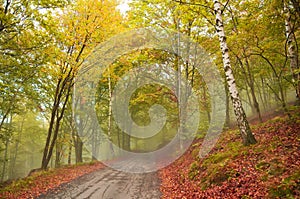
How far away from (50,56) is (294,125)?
36.0 feet

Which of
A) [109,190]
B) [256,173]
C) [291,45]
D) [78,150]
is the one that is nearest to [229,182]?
[256,173]

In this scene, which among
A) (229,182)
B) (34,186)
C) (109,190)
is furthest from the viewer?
(34,186)

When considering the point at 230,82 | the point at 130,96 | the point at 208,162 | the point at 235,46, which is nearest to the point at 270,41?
the point at 235,46

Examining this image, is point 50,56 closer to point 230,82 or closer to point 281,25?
point 230,82

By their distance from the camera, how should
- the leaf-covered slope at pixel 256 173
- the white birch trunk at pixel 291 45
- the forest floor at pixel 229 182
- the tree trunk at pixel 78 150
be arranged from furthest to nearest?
the tree trunk at pixel 78 150
the white birch trunk at pixel 291 45
the forest floor at pixel 229 182
the leaf-covered slope at pixel 256 173

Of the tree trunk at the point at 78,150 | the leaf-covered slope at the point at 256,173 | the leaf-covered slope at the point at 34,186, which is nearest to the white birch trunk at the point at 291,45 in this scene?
the leaf-covered slope at the point at 256,173

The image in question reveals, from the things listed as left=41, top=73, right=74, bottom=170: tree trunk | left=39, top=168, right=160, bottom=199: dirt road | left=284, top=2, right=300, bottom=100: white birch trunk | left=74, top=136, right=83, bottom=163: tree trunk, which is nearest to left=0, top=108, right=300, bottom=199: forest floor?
left=39, top=168, right=160, bottom=199: dirt road

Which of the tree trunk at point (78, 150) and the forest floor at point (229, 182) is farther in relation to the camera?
the tree trunk at point (78, 150)

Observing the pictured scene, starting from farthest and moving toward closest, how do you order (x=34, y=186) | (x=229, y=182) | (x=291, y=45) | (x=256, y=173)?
(x=34, y=186) → (x=291, y=45) → (x=229, y=182) → (x=256, y=173)

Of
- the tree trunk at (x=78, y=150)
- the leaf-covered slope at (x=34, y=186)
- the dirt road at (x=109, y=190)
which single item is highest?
the tree trunk at (x=78, y=150)

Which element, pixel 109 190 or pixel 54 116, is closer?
pixel 109 190

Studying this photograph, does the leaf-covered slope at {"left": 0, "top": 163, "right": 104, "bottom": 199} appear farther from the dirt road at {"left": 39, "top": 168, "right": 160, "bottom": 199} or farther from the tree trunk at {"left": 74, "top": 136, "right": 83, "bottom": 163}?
the tree trunk at {"left": 74, "top": 136, "right": 83, "bottom": 163}

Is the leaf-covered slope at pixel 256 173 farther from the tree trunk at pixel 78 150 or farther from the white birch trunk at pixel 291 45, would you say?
the tree trunk at pixel 78 150

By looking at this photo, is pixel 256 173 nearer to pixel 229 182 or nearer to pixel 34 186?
pixel 229 182
